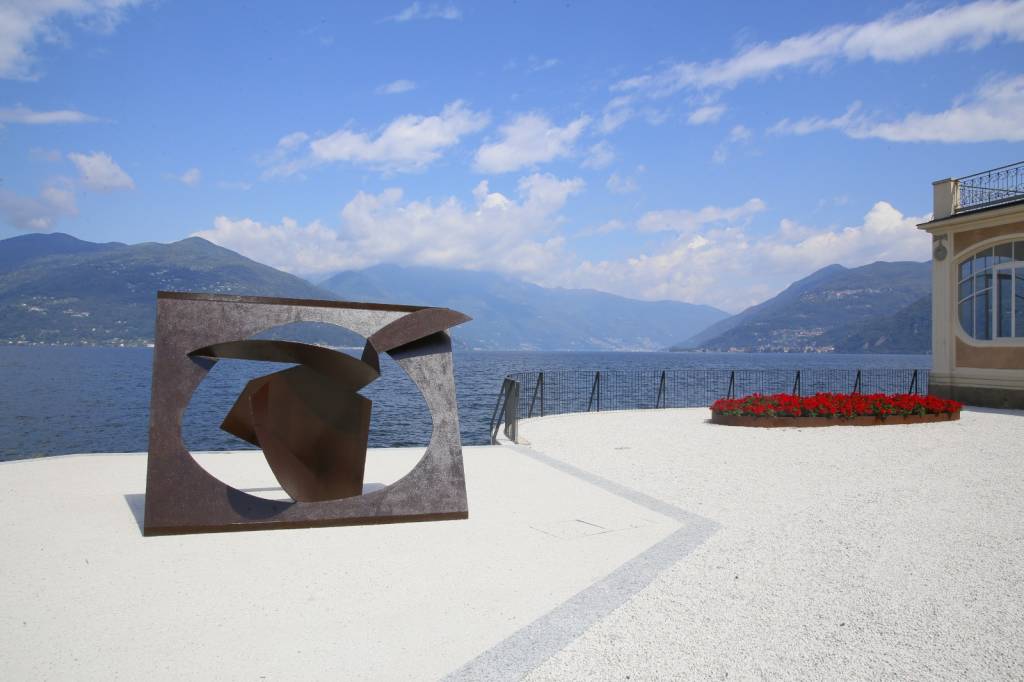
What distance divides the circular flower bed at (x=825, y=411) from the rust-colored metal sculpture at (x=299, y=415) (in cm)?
1059

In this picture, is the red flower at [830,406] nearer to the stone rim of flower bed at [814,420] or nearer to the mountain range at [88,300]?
the stone rim of flower bed at [814,420]

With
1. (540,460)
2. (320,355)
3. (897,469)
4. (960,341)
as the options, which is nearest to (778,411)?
(897,469)

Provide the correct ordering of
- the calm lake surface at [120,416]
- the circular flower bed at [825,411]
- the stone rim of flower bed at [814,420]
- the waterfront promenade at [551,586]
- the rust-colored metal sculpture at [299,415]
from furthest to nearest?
the calm lake surface at [120,416], the circular flower bed at [825,411], the stone rim of flower bed at [814,420], the rust-colored metal sculpture at [299,415], the waterfront promenade at [551,586]

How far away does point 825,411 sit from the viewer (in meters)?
16.5

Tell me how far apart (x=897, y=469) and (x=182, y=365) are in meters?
9.81

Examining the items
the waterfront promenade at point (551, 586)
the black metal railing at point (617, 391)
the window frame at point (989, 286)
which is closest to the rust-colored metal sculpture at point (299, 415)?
the waterfront promenade at point (551, 586)

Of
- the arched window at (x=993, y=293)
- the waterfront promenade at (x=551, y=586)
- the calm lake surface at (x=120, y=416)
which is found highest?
the arched window at (x=993, y=293)

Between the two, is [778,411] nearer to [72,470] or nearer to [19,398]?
[72,470]

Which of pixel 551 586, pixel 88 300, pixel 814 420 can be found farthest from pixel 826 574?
pixel 88 300

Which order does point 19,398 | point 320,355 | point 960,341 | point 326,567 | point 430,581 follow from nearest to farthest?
point 430,581, point 326,567, point 320,355, point 960,341, point 19,398

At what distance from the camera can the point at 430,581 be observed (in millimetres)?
5387

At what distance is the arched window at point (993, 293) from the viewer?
20359 mm

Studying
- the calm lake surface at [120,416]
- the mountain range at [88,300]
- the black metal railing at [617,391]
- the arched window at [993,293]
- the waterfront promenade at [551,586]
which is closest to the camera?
the waterfront promenade at [551,586]

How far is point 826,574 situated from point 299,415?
4.99m
